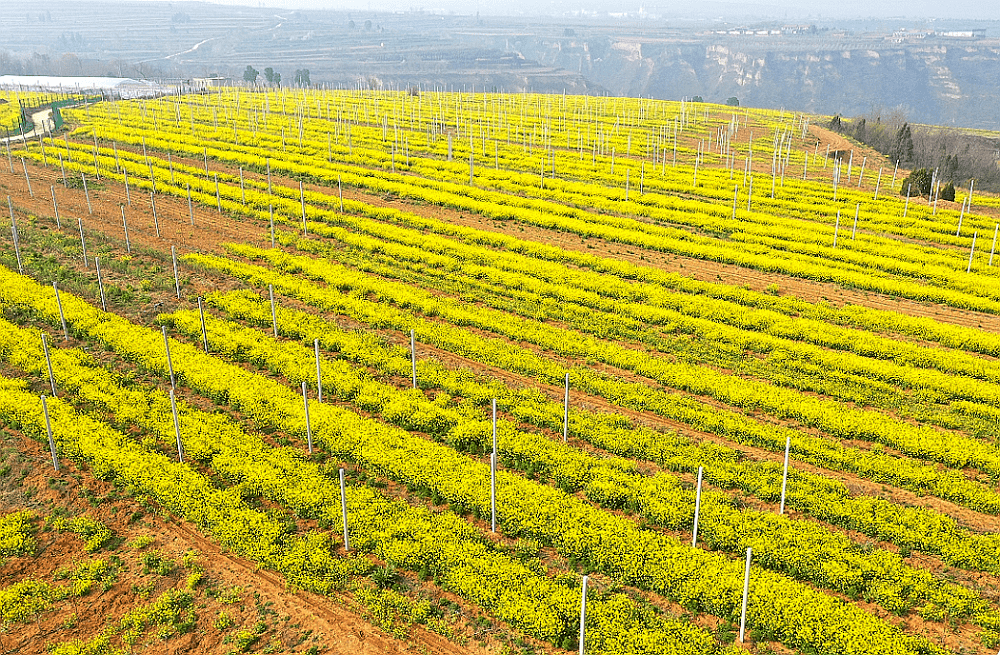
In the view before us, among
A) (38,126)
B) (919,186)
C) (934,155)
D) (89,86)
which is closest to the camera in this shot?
(919,186)

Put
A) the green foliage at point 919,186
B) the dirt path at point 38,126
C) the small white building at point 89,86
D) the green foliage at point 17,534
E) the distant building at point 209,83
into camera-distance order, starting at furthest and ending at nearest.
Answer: the distant building at point 209,83 → the small white building at point 89,86 → the dirt path at point 38,126 → the green foliage at point 919,186 → the green foliage at point 17,534

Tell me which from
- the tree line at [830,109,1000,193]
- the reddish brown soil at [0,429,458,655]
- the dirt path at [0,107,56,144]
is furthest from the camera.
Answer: the dirt path at [0,107,56,144]

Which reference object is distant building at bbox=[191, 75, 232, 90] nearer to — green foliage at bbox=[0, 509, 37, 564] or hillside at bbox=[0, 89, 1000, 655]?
hillside at bbox=[0, 89, 1000, 655]

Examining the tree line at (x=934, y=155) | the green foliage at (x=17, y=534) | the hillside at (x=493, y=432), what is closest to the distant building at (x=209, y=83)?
the hillside at (x=493, y=432)

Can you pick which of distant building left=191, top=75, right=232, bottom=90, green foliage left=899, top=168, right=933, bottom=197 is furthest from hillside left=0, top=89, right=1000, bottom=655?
distant building left=191, top=75, right=232, bottom=90

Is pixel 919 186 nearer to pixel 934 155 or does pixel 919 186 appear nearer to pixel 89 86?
pixel 934 155

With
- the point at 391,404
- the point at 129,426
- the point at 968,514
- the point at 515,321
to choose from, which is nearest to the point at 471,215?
the point at 515,321

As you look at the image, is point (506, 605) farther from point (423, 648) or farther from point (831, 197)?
point (831, 197)

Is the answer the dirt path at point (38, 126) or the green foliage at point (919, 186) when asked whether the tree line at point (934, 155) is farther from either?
the dirt path at point (38, 126)

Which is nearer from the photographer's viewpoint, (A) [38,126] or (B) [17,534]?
(B) [17,534]

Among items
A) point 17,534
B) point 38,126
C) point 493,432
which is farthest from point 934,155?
point 38,126

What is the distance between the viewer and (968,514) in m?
16.9

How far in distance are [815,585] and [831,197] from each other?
40855 millimetres

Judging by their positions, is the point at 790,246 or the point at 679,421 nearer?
the point at 679,421
